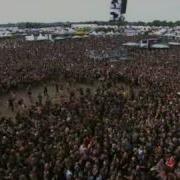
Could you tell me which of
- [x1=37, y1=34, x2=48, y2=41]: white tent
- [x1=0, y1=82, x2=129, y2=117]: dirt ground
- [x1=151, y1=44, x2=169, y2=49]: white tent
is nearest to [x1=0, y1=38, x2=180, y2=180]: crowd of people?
[x1=0, y1=82, x2=129, y2=117]: dirt ground

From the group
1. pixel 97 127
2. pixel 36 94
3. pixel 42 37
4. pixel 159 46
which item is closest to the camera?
pixel 97 127

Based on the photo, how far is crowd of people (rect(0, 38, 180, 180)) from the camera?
17891mm

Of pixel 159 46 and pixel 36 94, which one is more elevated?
pixel 36 94

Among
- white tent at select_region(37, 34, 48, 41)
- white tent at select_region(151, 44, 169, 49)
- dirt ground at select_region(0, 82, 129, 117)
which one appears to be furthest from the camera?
white tent at select_region(37, 34, 48, 41)

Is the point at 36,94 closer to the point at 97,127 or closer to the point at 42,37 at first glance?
the point at 97,127

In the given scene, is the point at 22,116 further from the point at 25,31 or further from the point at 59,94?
the point at 25,31

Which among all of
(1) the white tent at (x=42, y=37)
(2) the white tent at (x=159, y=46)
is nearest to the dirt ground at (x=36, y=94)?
(2) the white tent at (x=159, y=46)

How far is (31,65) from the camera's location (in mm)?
38938

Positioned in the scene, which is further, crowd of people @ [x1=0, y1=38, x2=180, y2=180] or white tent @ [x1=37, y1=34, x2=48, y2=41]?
white tent @ [x1=37, y1=34, x2=48, y2=41]

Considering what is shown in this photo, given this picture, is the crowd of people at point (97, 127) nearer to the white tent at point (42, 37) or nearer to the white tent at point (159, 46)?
the white tent at point (159, 46)

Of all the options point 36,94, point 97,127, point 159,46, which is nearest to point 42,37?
point 159,46

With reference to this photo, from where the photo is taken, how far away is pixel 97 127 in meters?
21.9

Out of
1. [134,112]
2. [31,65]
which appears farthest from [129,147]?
[31,65]

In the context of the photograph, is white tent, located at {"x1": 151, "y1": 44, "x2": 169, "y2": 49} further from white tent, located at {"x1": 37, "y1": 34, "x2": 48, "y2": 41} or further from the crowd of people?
white tent, located at {"x1": 37, "y1": 34, "x2": 48, "y2": 41}
